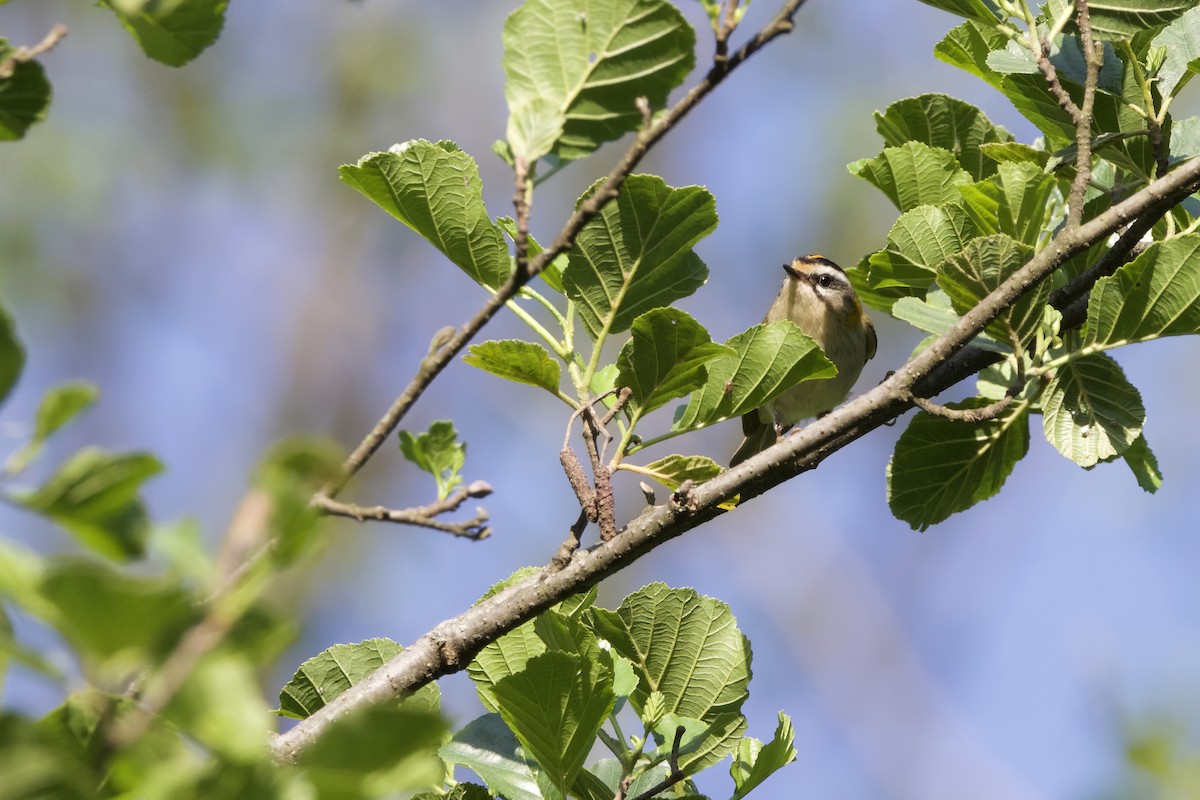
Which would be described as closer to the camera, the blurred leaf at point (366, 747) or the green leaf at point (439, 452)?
the blurred leaf at point (366, 747)

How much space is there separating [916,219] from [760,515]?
37.6ft

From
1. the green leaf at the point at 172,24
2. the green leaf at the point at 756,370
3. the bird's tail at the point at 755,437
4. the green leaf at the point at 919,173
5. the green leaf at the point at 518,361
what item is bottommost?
the bird's tail at the point at 755,437

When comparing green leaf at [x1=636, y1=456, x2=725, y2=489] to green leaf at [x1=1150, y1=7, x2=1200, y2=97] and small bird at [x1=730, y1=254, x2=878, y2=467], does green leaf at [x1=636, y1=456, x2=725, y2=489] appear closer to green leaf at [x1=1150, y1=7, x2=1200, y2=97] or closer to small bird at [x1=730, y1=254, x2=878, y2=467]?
green leaf at [x1=1150, y1=7, x2=1200, y2=97]

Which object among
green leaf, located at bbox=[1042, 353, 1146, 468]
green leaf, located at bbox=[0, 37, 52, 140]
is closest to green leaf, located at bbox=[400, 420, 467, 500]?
green leaf, located at bbox=[0, 37, 52, 140]

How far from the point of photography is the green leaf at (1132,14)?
2.21m

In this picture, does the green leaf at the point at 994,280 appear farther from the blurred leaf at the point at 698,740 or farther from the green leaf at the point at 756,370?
the blurred leaf at the point at 698,740

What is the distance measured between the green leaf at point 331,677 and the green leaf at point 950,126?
162 cm

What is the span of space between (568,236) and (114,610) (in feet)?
2.85

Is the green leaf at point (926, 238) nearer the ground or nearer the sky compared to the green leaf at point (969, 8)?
nearer the ground

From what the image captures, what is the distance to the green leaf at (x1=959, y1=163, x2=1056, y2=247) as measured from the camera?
2.12 meters

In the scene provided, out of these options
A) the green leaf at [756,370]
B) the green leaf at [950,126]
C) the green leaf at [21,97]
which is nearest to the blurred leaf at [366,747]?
the green leaf at [21,97]

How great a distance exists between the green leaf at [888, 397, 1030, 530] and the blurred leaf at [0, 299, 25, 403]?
1972mm

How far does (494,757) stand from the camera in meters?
2.04

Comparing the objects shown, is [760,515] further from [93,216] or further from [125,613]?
[125,613]
